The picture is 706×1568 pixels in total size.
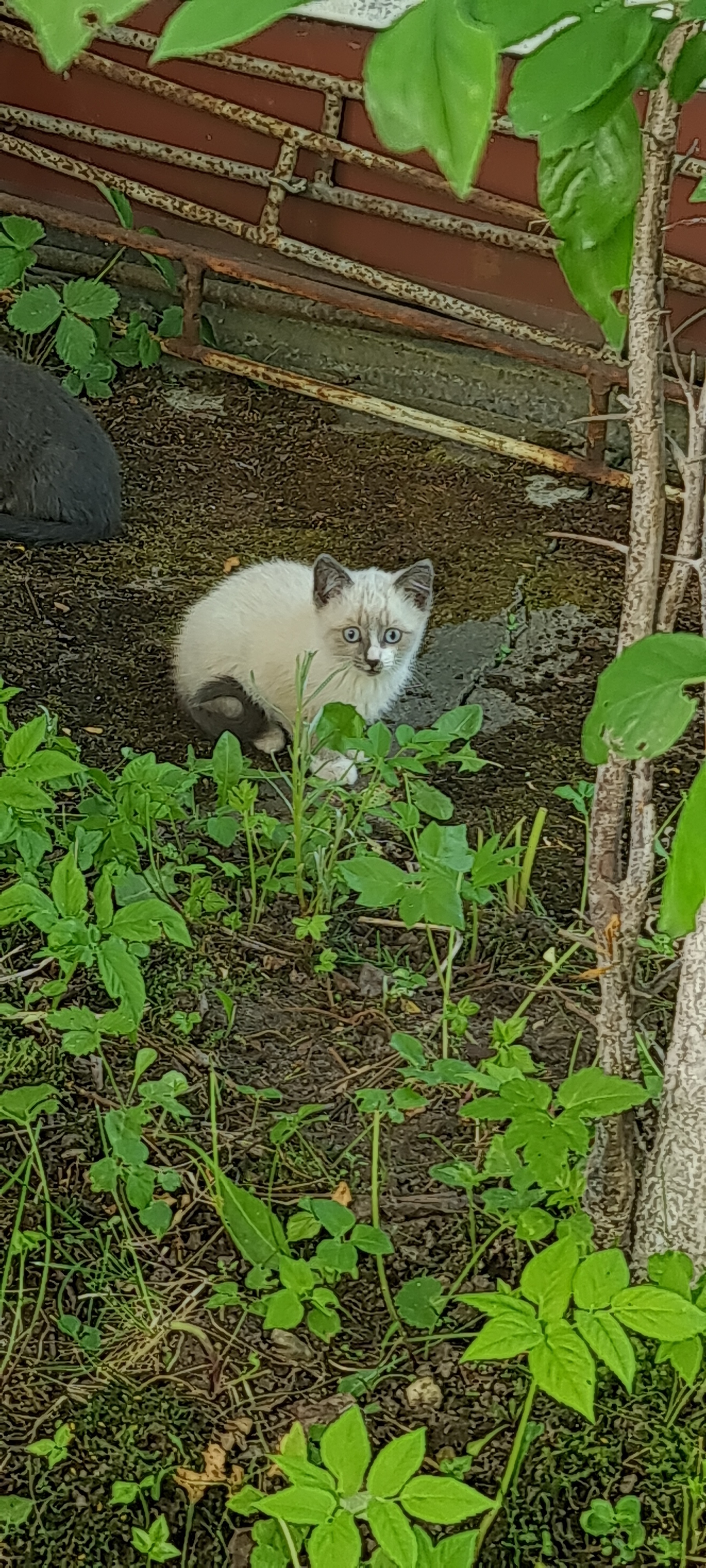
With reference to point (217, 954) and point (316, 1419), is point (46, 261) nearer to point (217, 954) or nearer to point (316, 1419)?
point (217, 954)

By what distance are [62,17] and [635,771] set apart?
119 cm

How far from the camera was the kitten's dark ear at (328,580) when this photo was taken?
2832mm

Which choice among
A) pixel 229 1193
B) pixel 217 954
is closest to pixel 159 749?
pixel 217 954

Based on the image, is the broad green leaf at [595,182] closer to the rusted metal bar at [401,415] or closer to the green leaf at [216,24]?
the green leaf at [216,24]

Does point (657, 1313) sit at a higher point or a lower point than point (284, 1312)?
higher

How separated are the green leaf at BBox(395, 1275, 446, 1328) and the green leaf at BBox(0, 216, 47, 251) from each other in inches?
168

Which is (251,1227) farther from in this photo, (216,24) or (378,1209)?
(216,24)

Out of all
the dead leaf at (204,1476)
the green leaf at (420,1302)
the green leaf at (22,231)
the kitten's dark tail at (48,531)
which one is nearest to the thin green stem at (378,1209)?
the green leaf at (420,1302)

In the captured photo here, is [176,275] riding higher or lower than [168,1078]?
higher

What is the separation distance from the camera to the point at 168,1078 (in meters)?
1.82

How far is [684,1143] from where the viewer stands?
5.16ft

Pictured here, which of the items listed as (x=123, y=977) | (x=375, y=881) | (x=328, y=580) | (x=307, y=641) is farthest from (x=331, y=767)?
(x=123, y=977)

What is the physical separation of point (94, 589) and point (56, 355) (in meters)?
1.60

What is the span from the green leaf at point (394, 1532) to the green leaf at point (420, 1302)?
43 centimetres
